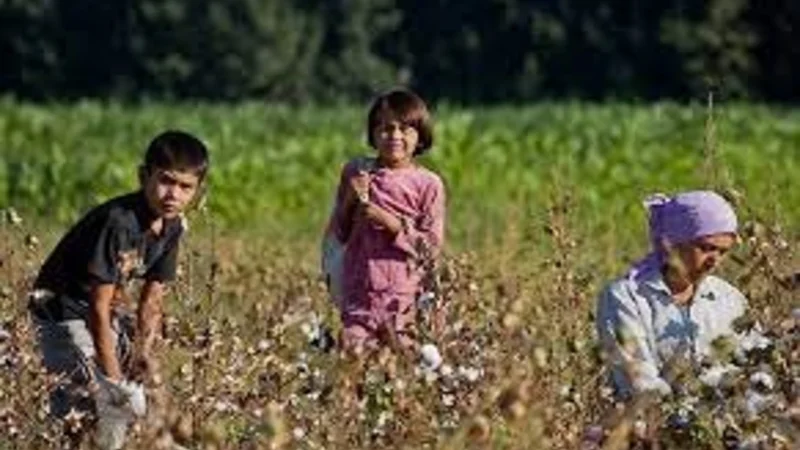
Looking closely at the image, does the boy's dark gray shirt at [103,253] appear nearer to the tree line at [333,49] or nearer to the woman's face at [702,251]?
the woman's face at [702,251]

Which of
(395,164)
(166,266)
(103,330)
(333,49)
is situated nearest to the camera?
(103,330)

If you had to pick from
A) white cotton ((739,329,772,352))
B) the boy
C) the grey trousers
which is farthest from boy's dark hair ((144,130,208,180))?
white cotton ((739,329,772,352))

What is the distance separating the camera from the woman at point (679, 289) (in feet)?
22.7

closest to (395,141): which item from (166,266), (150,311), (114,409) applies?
(166,266)

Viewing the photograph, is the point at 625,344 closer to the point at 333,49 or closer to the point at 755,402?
the point at 755,402

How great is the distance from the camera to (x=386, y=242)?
28.3 ft

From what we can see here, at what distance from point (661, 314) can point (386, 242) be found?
68.8 inches

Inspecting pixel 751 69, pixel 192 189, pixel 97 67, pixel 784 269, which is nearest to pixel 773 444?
pixel 784 269

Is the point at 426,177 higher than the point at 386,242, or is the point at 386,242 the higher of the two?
the point at 426,177

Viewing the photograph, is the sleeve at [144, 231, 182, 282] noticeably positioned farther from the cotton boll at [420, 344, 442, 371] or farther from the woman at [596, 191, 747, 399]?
the cotton boll at [420, 344, 442, 371]

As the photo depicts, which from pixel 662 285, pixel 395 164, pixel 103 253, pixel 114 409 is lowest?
pixel 114 409

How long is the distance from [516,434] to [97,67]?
62238 mm

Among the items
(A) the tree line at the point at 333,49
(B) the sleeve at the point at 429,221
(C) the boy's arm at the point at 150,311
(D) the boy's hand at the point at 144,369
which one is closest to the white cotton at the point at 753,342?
(D) the boy's hand at the point at 144,369

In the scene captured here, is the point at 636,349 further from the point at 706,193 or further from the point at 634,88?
the point at 634,88
